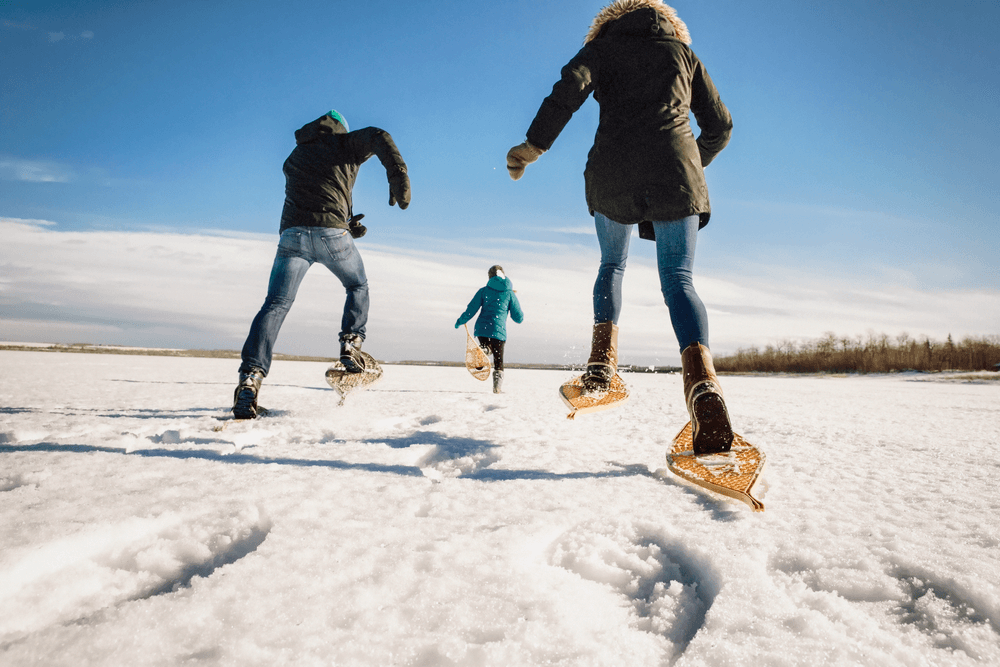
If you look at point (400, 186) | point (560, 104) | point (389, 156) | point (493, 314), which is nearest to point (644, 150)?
point (560, 104)

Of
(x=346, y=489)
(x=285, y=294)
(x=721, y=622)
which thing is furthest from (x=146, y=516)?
(x=285, y=294)

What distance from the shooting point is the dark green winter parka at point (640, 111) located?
1.89 meters

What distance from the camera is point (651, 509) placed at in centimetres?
123

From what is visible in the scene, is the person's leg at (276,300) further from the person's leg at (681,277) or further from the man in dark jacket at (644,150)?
the person's leg at (681,277)

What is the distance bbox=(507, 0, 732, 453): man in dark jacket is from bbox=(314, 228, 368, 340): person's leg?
5.47 ft

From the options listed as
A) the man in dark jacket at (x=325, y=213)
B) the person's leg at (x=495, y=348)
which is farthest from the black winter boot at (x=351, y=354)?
the person's leg at (x=495, y=348)

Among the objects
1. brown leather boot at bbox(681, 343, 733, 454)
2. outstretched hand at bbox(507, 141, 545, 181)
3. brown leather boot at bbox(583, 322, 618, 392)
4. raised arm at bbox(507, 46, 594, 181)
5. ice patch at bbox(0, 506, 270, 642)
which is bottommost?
ice patch at bbox(0, 506, 270, 642)

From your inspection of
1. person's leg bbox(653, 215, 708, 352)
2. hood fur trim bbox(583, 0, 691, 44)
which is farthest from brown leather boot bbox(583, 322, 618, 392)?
hood fur trim bbox(583, 0, 691, 44)

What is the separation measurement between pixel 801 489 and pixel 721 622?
0.90 meters

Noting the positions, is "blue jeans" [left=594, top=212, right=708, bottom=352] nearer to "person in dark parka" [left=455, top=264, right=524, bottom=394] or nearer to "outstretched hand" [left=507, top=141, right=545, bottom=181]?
"outstretched hand" [left=507, top=141, right=545, bottom=181]

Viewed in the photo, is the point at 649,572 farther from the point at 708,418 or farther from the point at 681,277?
the point at 681,277

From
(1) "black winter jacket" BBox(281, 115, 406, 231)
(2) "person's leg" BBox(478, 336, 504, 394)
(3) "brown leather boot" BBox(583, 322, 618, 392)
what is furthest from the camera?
(2) "person's leg" BBox(478, 336, 504, 394)

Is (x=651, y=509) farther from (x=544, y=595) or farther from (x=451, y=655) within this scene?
(x=451, y=655)

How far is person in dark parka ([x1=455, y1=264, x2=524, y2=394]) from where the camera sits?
662 centimetres
